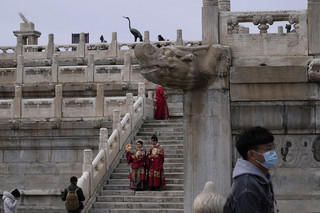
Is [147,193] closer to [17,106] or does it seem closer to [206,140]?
[17,106]

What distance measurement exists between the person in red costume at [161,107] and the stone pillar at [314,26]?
534 inches

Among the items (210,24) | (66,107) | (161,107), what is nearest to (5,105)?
Answer: (66,107)

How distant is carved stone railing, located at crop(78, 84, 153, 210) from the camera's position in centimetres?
1852

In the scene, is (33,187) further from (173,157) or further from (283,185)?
(283,185)

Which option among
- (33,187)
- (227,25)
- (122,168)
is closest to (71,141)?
(33,187)

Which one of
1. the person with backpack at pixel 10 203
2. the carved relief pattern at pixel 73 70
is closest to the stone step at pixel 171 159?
the person with backpack at pixel 10 203

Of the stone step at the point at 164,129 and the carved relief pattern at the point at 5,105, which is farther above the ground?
the carved relief pattern at the point at 5,105

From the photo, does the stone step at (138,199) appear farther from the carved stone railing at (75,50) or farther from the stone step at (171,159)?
the carved stone railing at (75,50)

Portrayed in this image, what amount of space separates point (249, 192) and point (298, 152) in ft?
14.9

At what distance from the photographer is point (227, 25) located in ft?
34.6

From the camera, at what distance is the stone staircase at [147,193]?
17906mm

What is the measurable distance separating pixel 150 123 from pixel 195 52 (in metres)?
12.5

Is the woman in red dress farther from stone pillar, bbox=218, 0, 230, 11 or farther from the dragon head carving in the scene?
Result: the dragon head carving

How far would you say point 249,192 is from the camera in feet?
19.2
